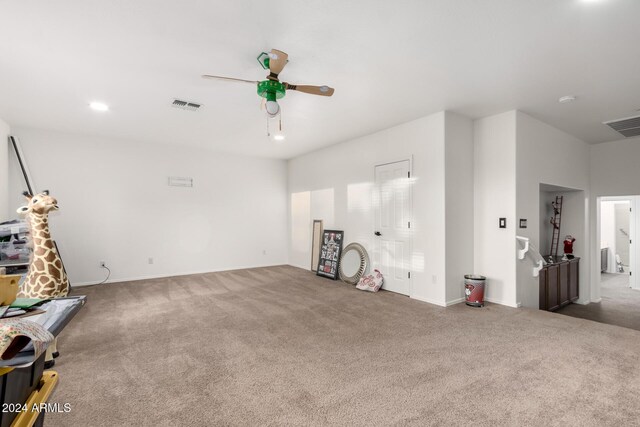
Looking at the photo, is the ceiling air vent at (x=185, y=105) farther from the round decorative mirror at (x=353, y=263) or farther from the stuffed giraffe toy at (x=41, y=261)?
the round decorative mirror at (x=353, y=263)

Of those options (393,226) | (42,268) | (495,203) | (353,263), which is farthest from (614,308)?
(42,268)

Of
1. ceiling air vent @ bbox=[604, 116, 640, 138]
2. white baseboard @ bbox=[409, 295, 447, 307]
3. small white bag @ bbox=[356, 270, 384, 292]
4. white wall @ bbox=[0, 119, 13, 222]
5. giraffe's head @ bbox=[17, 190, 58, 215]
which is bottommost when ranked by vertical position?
white baseboard @ bbox=[409, 295, 447, 307]

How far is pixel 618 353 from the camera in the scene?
9.40 ft

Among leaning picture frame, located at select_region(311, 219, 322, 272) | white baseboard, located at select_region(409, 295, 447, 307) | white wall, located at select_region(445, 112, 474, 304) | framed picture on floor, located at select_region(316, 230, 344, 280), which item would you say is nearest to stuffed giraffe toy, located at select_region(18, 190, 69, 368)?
framed picture on floor, located at select_region(316, 230, 344, 280)

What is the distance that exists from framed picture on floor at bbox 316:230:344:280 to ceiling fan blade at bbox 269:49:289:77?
4.03 meters

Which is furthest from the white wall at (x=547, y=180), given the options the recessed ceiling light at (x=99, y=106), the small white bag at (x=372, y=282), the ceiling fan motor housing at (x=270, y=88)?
the recessed ceiling light at (x=99, y=106)

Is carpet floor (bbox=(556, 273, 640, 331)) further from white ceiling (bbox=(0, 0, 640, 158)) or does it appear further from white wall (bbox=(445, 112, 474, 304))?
white ceiling (bbox=(0, 0, 640, 158))

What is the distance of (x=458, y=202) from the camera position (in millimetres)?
4555

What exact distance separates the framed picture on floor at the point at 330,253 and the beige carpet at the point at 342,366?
1.87m

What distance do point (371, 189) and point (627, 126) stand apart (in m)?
4.04

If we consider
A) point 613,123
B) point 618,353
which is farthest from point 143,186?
point 613,123

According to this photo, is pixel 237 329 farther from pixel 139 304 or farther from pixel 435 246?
pixel 435 246

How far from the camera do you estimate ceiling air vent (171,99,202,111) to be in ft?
13.3

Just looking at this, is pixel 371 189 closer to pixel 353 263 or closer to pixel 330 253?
pixel 353 263
